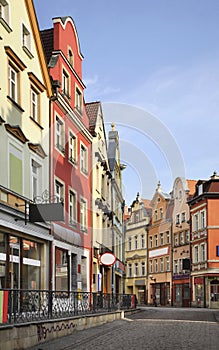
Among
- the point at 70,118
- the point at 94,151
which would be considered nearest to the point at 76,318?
the point at 70,118

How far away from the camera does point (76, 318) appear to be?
1825 cm

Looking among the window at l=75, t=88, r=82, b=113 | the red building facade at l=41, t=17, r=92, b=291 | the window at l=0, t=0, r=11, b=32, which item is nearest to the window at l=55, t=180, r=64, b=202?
the red building facade at l=41, t=17, r=92, b=291

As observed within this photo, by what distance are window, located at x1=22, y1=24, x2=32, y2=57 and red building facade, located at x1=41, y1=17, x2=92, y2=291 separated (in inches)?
103

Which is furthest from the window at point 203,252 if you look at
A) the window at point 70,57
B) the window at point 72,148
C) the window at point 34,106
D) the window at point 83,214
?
the window at point 34,106

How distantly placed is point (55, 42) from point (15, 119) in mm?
7630

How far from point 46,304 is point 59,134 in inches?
418

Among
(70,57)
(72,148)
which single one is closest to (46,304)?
(72,148)

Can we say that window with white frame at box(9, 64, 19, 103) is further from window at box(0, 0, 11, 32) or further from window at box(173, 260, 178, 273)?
window at box(173, 260, 178, 273)

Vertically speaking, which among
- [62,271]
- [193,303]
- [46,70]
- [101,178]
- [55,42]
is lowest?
[193,303]

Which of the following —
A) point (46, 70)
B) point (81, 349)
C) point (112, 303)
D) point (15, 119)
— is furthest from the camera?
point (112, 303)

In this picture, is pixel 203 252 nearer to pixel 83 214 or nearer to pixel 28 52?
pixel 83 214

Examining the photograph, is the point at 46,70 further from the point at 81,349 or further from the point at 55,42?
the point at 81,349

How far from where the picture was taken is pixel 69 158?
2689 cm

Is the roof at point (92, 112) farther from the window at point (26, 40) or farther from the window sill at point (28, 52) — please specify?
the window sill at point (28, 52)
